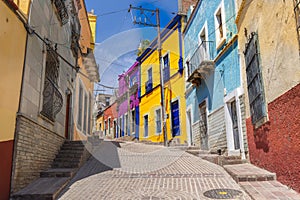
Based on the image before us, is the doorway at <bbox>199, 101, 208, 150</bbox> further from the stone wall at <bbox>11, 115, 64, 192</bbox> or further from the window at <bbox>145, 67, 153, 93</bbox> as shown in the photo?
the window at <bbox>145, 67, 153, 93</bbox>

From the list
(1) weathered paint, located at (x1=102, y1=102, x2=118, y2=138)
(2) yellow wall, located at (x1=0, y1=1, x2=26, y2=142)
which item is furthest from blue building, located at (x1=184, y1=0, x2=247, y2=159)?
(1) weathered paint, located at (x1=102, y1=102, x2=118, y2=138)

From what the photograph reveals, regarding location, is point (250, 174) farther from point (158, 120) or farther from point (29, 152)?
point (158, 120)

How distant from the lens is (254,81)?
20.0 feet

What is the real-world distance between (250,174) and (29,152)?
428cm

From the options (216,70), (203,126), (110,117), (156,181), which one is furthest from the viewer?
(110,117)

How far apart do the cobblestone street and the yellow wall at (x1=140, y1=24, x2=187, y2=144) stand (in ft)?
18.1

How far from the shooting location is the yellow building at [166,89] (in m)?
14.1

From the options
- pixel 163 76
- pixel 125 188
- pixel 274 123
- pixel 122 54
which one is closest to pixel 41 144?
pixel 125 188

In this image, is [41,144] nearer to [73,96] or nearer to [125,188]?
[125,188]

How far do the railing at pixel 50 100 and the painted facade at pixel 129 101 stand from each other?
40.4 ft

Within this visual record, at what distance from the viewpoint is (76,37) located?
419 inches

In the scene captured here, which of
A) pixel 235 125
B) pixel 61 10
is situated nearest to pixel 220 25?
pixel 235 125

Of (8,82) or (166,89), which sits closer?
(8,82)

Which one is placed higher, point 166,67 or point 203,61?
point 166,67
